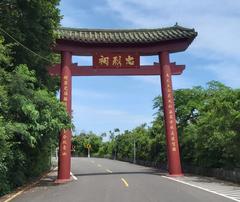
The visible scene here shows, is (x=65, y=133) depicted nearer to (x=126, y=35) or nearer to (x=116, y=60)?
(x=116, y=60)

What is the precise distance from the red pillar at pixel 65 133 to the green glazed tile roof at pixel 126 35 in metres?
1.50

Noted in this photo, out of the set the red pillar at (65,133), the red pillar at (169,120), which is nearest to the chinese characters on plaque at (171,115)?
the red pillar at (169,120)

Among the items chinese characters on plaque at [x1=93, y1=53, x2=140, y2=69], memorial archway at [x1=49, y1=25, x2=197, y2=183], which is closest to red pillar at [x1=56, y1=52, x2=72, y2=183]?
memorial archway at [x1=49, y1=25, x2=197, y2=183]

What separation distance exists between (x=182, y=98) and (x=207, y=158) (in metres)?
7.52

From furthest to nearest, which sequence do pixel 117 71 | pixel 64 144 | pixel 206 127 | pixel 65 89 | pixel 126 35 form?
pixel 126 35, pixel 117 71, pixel 206 127, pixel 65 89, pixel 64 144

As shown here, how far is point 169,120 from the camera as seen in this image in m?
28.7

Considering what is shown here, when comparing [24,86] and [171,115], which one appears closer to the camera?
[24,86]

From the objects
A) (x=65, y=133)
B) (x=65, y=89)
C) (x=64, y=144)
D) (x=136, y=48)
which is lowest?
(x=64, y=144)

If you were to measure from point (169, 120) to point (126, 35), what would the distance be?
20.3 ft

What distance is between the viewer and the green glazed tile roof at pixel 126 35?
2870 cm

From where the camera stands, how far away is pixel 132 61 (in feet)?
96.3

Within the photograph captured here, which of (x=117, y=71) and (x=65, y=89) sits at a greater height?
(x=117, y=71)

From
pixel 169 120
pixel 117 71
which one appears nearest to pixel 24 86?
pixel 117 71

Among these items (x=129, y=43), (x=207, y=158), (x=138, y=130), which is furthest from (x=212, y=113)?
(x=138, y=130)
